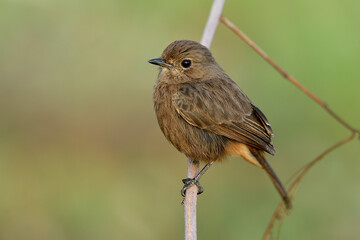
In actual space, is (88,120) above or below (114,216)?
above

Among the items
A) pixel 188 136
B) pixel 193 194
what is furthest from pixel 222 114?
pixel 193 194

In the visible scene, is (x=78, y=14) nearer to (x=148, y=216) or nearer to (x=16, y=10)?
(x=16, y=10)

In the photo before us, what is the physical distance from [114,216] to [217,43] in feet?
8.64

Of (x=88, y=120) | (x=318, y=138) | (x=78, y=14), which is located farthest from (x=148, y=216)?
(x=78, y=14)

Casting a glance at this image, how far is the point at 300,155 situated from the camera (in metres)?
6.93

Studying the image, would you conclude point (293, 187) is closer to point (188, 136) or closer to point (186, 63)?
point (188, 136)

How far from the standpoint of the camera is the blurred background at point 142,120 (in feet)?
21.3

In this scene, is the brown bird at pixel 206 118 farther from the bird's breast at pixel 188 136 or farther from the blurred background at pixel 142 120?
the blurred background at pixel 142 120

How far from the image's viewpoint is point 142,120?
24.6ft

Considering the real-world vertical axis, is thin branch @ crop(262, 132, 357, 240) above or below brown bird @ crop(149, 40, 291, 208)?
below

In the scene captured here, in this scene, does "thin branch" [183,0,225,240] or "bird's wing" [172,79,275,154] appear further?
"bird's wing" [172,79,275,154]

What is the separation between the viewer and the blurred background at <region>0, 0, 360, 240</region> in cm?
650

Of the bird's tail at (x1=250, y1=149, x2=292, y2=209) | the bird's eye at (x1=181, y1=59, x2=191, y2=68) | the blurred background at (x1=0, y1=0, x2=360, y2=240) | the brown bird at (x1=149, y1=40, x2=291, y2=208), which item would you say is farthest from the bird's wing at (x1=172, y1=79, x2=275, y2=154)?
the blurred background at (x1=0, y1=0, x2=360, y2=240)

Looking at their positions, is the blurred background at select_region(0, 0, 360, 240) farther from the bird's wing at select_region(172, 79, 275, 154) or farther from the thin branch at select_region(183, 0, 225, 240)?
the bird's wing at select_region(172, 79, 275, 154)
